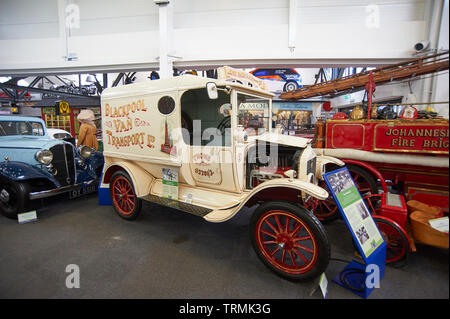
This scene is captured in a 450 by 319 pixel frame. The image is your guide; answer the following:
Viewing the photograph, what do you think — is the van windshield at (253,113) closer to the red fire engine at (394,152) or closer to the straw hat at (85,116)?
the red fire engine at (394,152)

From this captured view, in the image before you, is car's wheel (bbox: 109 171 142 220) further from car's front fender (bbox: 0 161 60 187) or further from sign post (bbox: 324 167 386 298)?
sign post (bbox: 324 167 386 298)

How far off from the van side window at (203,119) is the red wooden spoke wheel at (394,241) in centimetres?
177

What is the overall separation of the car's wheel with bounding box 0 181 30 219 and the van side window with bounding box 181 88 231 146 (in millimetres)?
2654

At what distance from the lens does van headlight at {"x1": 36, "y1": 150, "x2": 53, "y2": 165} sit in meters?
3.62

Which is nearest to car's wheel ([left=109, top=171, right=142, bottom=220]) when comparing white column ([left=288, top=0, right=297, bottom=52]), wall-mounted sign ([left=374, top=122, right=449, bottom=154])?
wall-mounted sign ([left=374, top=122, right=449, bottom=154])

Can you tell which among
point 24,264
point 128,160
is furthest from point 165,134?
point 24,264

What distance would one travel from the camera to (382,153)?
8.26 ft

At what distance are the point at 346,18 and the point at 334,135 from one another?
315cm

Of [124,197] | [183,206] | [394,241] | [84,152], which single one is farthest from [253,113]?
[84,152]

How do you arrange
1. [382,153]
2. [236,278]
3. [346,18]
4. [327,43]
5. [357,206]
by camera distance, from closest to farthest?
[357,206] → [236,278] → [382,153] → [346,18] → [327,43]

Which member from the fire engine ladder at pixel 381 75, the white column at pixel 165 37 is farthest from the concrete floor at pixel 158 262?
the white column at pixel 165 37

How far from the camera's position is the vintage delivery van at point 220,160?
7.09ft

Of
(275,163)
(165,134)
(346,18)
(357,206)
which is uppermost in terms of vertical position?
(346,18)

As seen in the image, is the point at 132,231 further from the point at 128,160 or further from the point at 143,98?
the point at 143,98
